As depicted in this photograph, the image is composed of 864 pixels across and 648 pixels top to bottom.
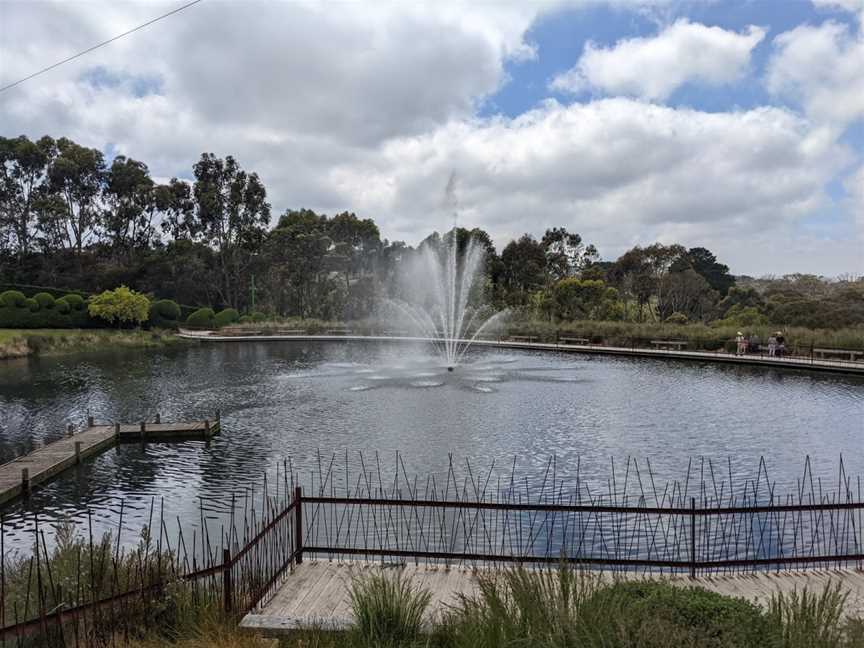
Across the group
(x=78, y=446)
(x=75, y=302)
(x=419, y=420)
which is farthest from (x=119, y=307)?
(x=419, y=420)

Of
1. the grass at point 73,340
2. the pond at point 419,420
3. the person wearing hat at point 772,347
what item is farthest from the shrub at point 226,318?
the person wearing hat at point 772,347

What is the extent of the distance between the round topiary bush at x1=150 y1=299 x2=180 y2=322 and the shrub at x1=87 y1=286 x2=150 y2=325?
2.98m

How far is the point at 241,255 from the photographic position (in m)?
69.8

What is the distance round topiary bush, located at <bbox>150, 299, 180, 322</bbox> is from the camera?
54312mm

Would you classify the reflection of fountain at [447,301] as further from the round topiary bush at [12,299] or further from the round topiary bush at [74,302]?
the round topiary bush at [12,299]

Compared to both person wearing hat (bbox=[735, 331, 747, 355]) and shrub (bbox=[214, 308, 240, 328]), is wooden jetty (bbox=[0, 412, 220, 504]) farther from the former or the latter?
shrub (bbox=[214, 308, 240, 328])

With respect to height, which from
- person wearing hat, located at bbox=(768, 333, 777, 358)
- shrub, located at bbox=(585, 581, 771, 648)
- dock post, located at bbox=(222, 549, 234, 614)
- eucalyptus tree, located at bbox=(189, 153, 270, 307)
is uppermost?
eucalyptus tree, located at bbox=(189, 153, 270, 307)

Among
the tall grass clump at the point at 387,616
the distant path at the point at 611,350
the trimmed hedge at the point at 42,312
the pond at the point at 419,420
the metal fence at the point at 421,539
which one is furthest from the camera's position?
the trimmed hedge at the point at 42,312

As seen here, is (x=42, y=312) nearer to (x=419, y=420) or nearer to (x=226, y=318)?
(x=226, y=318)

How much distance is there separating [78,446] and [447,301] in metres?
32.8

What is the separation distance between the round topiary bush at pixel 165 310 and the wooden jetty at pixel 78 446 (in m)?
39.4

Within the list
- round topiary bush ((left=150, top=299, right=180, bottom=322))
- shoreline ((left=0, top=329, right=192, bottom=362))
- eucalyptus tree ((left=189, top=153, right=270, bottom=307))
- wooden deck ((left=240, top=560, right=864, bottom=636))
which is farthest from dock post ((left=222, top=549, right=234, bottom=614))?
eucalyptus tree ((left=189, top=153, right=270, bottom=307))

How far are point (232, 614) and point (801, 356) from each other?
32997 millimetres

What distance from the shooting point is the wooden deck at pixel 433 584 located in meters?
6.65
